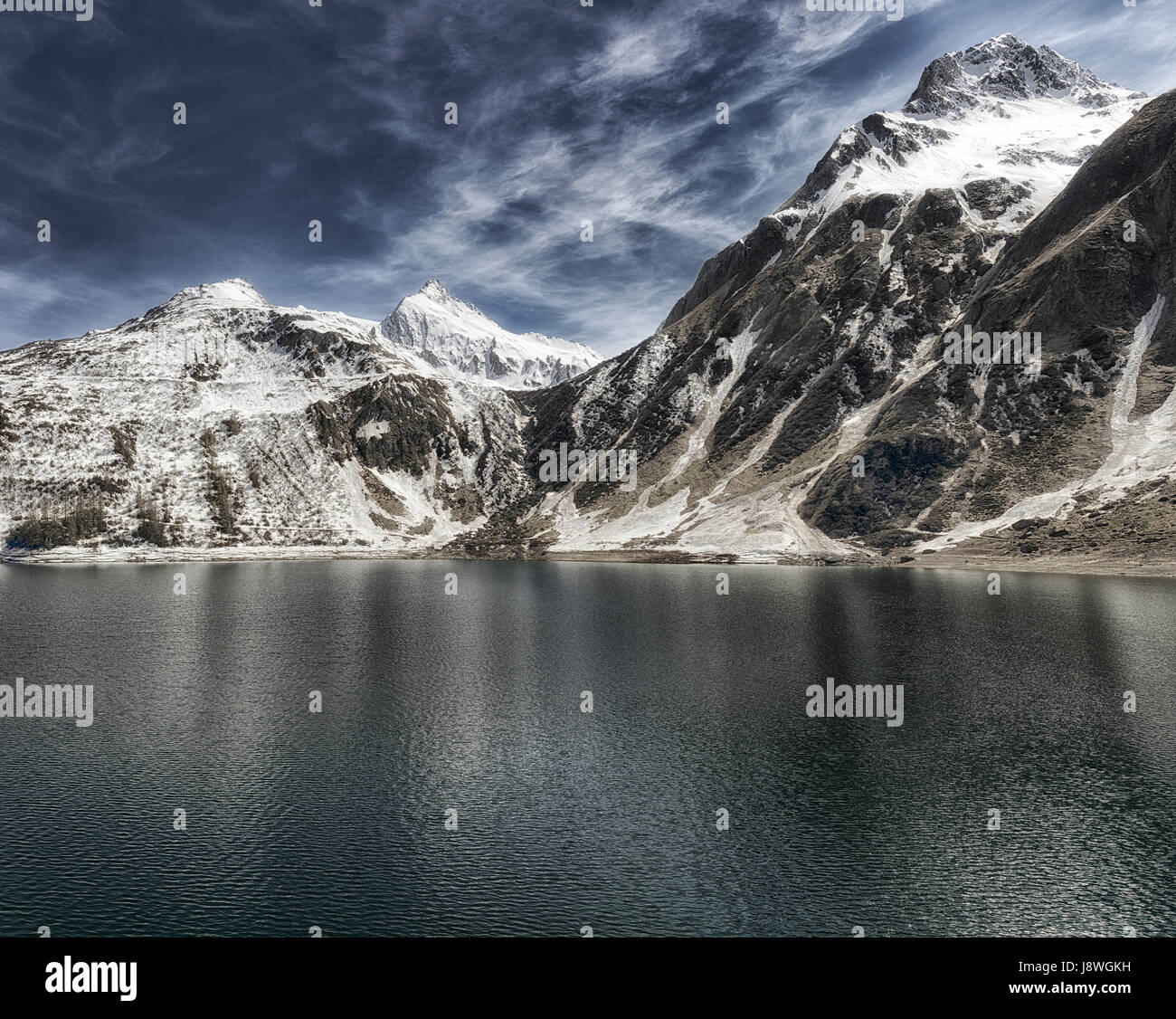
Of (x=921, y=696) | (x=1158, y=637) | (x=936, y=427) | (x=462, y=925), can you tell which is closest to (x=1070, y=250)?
(x=936, y=427)

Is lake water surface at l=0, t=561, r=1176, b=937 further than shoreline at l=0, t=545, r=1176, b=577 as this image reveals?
No

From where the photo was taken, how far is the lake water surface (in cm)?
3020

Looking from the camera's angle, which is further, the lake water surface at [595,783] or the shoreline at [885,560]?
the shoreline at [885,560]

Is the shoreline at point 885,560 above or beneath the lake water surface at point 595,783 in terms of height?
above

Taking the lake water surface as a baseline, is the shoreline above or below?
above

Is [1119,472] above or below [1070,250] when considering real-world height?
below

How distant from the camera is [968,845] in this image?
34.6 metres

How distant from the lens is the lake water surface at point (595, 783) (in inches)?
1189

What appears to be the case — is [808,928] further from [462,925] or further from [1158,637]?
[1158,637]

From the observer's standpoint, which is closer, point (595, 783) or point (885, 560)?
point (595, 783)

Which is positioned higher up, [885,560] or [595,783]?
[885,560]

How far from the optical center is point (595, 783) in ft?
139
